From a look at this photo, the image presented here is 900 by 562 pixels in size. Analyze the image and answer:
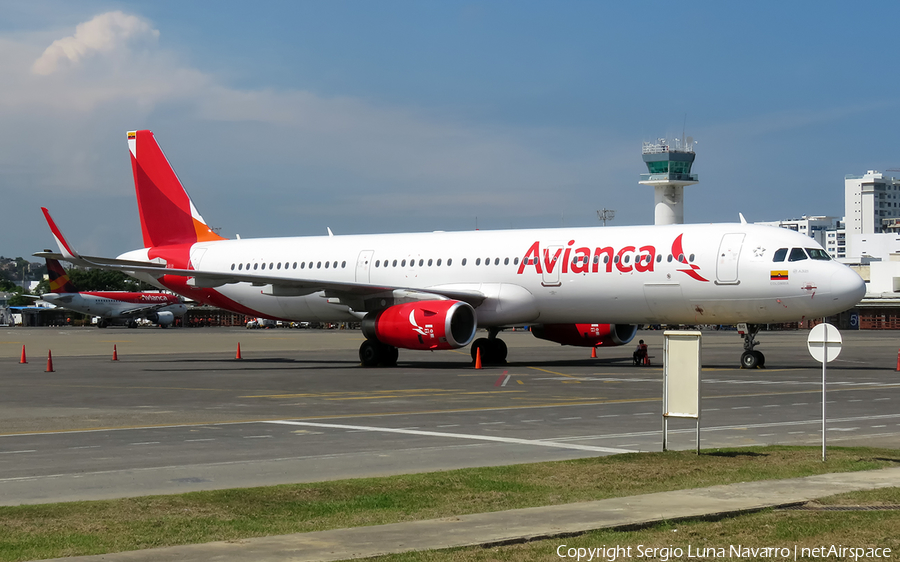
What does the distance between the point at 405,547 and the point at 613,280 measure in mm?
25119

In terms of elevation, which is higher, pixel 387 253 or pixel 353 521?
pixel 387 253

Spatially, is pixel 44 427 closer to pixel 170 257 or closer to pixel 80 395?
pixel 80 395

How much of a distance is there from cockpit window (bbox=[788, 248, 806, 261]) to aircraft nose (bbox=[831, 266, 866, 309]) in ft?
3.52

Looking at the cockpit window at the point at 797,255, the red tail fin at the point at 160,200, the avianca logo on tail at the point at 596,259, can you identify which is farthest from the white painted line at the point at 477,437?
the red tail fin at the point at 160,200

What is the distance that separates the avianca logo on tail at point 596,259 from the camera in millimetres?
31781

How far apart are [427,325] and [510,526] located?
23261 millimetres

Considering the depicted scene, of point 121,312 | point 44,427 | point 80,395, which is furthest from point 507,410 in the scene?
point 121,312

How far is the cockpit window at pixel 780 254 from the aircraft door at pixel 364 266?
48.4 feet

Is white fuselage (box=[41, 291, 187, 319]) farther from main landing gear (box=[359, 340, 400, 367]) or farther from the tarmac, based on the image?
the tarmac

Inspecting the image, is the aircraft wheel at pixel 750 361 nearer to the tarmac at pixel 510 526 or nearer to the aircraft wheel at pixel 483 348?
the aircraft wheel at pixel 483 348

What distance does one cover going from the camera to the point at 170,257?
4350 centimetres

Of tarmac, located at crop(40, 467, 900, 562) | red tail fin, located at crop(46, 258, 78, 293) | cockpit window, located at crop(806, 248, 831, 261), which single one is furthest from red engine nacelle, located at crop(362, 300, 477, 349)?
red tail fin, located at crop(46, 258, 78, 293)

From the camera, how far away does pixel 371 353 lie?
116 feet

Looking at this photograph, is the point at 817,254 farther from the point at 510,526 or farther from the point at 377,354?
the point at 510,526
